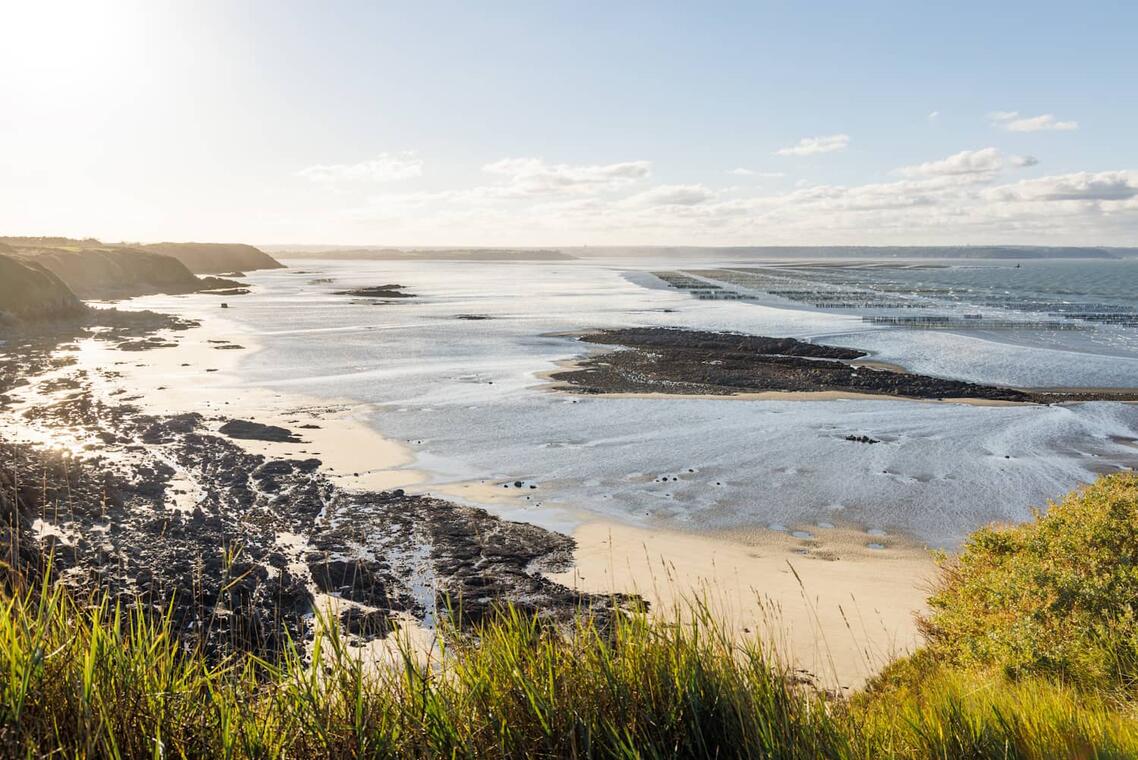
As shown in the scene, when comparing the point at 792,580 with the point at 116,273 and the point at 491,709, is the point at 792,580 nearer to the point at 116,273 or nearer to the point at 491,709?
the point at 491,709

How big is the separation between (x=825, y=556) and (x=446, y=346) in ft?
110

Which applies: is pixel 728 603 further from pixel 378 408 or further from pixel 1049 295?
pixel 1049 295

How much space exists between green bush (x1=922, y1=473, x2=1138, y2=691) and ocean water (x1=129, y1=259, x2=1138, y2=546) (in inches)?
259

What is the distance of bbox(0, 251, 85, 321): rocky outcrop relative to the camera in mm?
46219

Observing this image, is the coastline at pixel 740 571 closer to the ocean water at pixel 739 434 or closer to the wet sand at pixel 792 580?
the wet sand at pixel 792 580

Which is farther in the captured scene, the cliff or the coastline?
the cliff

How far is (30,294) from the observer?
157 feet

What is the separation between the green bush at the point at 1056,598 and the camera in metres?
6.89

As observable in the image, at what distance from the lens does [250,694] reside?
4445mm

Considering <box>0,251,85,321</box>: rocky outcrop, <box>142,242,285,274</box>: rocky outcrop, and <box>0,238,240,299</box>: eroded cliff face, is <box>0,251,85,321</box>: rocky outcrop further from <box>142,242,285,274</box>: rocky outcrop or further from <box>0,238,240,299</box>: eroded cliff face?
<box>142,242,285,274</box>: rocky outcrop

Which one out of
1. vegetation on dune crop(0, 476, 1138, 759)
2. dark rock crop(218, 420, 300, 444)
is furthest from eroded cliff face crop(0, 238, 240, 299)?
vegetation on dune crop(0, 476, 1138, 759)

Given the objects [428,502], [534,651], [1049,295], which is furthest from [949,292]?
[534,651]

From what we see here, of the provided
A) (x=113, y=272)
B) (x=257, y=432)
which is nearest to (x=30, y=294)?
(x=113, y=272)

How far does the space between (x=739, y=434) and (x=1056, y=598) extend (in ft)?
53.5
